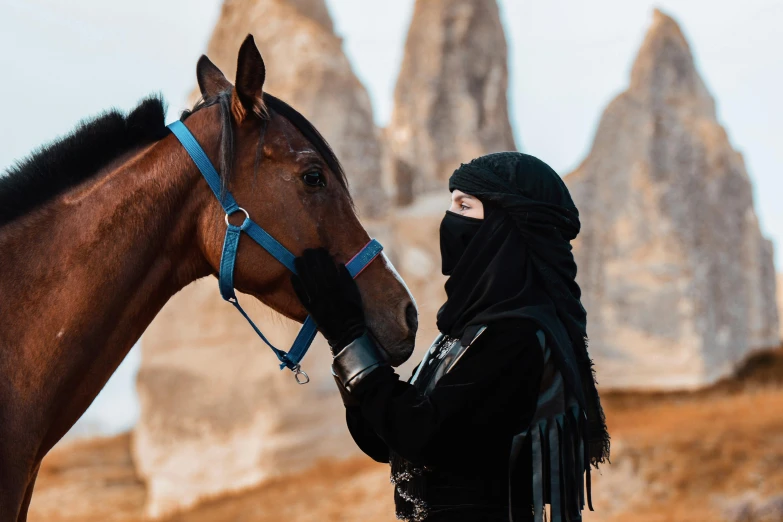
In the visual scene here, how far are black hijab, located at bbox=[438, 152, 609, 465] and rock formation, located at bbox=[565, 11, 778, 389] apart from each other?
599 inches

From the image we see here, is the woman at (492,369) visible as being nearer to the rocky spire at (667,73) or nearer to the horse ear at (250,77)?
the horse ear at (250,77)

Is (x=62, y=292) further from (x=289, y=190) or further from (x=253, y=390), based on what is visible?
(x=253, y=390)

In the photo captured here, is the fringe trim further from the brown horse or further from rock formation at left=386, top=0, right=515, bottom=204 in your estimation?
rock formation at left=386, top=0, right=515, bottom=204

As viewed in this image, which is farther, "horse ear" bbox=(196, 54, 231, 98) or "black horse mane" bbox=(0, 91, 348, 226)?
"horse ear" bbox=(196, 54, 231, 98)

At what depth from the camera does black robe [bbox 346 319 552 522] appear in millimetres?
1661

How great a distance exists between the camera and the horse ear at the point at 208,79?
196 cm

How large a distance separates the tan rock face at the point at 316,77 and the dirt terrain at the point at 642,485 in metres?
4.50

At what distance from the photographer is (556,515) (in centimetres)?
169

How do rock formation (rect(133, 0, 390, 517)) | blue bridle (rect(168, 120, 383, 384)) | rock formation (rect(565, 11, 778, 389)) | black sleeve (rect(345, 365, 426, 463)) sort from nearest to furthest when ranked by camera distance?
blue bridle (rect(168, 120, 383, 384)) < black sleeve (rect(345, 365, 426, 463)) < rock formation (rect(133, 0, 390, 517)) < rock formation (rect(565, 11, 778, 389))

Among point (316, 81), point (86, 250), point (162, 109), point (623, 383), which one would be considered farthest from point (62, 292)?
point (623, 383)

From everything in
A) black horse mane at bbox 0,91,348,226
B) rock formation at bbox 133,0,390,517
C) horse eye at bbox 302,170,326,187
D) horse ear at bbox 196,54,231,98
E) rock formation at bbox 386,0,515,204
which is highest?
rock formation at bbox 386,0,515,204

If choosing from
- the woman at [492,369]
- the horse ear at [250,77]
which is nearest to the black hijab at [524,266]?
the woman at [492,369]

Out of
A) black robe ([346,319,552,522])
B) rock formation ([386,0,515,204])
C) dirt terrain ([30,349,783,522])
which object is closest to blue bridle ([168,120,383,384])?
black robe ([346,319,552,522])

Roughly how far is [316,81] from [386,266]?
1176 centimetres
